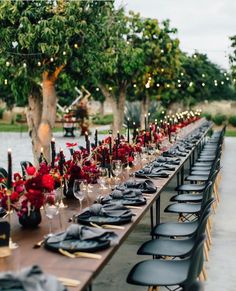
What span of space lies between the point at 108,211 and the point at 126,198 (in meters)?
0.61

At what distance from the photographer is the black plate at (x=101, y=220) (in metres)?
3.77

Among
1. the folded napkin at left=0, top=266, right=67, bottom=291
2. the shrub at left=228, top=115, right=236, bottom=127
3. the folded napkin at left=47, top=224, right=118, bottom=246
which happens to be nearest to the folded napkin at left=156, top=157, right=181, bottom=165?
the folded napkin at left=47, top=224, right=118, bottom=246

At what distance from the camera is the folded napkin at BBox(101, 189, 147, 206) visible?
4.46 m

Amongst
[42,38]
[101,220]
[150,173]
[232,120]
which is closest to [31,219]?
[101,220]

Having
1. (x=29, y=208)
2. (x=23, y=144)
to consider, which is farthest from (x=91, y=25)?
(x=23, y=144)

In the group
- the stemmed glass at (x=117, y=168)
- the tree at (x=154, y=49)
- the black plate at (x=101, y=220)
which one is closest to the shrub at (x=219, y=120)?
the tree at (x=154, y=49)

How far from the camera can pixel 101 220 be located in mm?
3791

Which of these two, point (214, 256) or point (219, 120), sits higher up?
point (214, 256)

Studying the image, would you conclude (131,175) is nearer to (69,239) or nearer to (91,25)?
(69,239)

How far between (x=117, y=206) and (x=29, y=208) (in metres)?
0.65

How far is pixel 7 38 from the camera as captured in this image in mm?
9367

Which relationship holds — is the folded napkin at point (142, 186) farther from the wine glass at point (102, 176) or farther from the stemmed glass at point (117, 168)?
the stemmed glass at point (117, 168)

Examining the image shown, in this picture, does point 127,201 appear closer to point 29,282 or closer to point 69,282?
point 69,282

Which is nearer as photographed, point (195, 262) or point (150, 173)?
point (195, 262)
